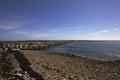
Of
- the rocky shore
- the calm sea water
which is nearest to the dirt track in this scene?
the rocky shore

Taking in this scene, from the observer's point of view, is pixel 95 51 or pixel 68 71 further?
pixel 95 51

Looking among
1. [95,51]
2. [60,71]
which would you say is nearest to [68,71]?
[60,71]

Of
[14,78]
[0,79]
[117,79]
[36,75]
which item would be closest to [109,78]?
[117,79]

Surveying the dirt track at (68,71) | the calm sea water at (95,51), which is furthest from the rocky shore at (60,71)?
the calm sea water at (95,51)

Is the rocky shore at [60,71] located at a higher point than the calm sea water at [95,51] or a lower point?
higher

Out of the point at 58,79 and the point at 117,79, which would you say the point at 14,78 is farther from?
the point at 117,79

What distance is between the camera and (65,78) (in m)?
14.2

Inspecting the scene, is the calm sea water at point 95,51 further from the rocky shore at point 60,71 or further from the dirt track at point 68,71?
the rocky shore at point 60,71

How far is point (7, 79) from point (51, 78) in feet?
13.2

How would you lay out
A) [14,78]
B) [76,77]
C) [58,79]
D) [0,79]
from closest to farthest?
[0,79] < [14,78] < [58,79] < [76,77]

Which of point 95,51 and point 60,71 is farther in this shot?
point 95,51

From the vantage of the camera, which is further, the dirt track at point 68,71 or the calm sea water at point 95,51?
the calm sea water at point 95,51

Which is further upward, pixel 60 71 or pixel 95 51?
pixel 60 71

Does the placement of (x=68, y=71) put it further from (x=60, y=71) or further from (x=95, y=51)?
(x=95, y=51)
